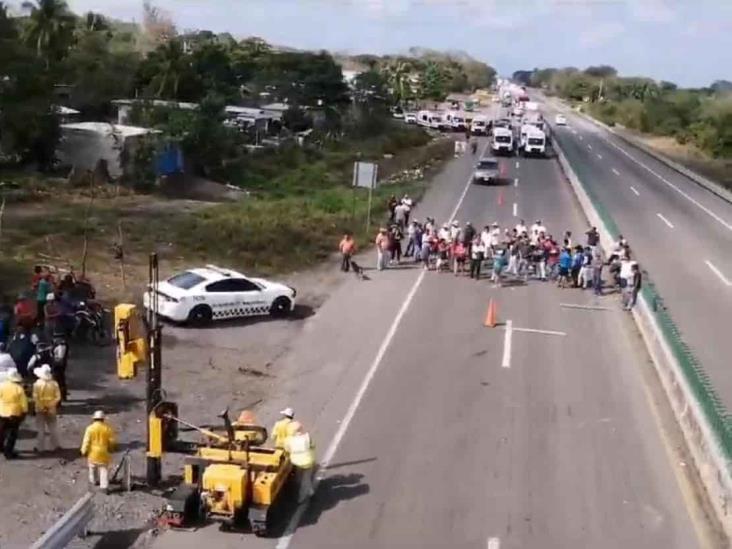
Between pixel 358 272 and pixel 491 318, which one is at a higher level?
pixel 491 318

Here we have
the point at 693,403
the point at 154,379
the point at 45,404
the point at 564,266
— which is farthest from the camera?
the point at 564,266

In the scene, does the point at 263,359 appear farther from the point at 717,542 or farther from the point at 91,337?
the point at 717,542

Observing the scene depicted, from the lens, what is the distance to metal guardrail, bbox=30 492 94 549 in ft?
38.4

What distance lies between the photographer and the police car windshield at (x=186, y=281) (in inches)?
964

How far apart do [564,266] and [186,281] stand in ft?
38.4

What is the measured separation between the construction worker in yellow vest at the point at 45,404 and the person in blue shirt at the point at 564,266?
18.2 m

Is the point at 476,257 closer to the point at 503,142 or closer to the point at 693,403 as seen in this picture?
the point at 693,403

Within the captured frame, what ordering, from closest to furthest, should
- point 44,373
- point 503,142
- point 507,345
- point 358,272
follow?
1. point 44,373
2. point 507,345
3. point 358,272
4. point 503,142

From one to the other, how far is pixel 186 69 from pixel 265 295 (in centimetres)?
5630

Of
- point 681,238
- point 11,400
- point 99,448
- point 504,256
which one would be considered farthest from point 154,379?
point 681,238

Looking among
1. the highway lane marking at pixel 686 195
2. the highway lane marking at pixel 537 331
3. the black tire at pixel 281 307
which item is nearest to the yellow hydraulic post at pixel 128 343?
the black tire at pixel 281 307

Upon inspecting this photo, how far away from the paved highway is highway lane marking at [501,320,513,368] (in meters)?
4.33

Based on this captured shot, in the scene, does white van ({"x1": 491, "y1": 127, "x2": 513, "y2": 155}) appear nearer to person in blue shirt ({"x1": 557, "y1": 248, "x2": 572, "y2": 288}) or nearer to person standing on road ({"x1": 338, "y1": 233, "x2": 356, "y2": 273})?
person standing on road ({"x1": 338, "y1": 233, "x2": 356, "y2": 273})

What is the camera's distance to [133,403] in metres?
18.6
